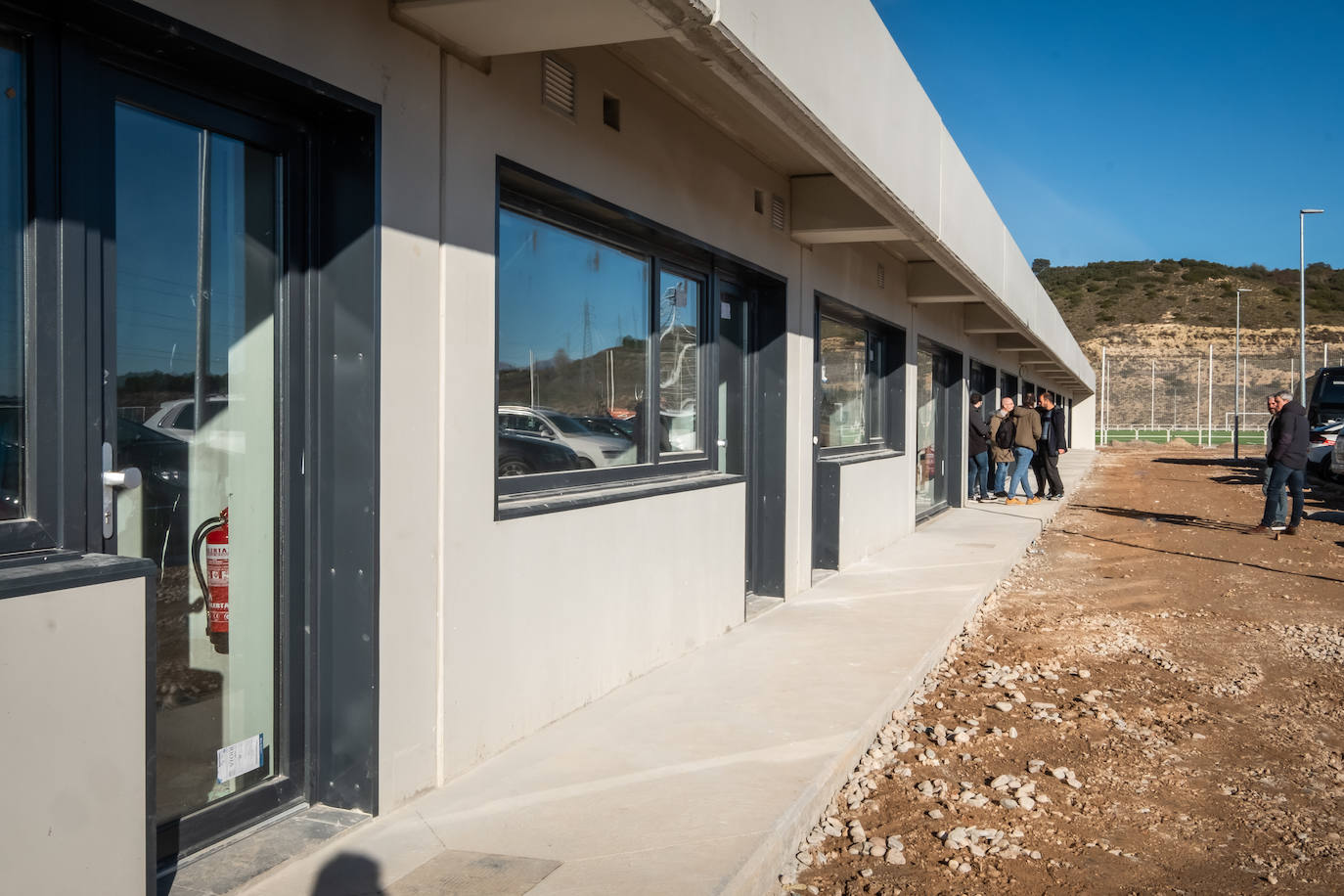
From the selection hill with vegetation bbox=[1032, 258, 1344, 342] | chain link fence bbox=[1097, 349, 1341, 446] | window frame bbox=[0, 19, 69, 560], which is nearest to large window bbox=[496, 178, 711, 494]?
window frame bbox=[0, 19, 69, 560]

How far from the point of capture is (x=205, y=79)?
10.9ft

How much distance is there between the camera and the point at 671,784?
4.24 meters

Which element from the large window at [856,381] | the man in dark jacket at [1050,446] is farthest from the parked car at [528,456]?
the man in dark jacket at [1050,446]

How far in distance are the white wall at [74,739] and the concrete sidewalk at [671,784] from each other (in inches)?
27.1

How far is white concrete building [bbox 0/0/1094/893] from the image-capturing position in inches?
106

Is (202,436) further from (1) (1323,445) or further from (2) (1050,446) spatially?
(1) (1323,445)

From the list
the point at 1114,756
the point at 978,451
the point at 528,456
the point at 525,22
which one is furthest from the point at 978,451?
the point at 525,22

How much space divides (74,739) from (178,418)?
1142 millimetres

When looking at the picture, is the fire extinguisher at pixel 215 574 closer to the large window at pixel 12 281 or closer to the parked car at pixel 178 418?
the parked car at pixel 178 418

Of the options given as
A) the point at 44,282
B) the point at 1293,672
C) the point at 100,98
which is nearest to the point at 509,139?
the point at 100,98

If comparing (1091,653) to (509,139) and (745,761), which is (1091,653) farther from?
(509,139)

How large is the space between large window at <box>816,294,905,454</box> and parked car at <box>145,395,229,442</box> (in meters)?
6.47

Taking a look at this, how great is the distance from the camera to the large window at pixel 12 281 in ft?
8.67

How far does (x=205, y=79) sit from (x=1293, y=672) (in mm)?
7010
